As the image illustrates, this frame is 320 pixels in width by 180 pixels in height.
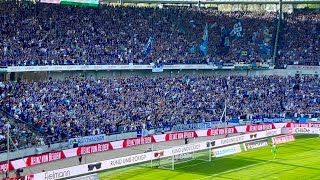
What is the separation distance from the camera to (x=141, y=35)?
7206 cm

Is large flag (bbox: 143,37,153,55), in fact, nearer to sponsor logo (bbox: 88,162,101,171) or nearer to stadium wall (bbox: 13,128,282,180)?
stadium wall (bbox: 13,128,282,180)

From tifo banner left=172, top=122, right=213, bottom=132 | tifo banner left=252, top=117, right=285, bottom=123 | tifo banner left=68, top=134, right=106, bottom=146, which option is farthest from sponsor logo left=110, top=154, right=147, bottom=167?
tifo banner left=252, top=117, right=285, bottom=123

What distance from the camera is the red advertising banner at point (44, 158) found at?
1600 inches

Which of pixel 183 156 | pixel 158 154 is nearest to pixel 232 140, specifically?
pixel 183 156

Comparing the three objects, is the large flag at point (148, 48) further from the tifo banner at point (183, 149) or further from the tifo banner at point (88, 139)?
the tifo banner at point (183, 149)

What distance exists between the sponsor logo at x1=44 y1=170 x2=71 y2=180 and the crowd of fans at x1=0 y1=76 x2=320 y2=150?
14562 millimetres

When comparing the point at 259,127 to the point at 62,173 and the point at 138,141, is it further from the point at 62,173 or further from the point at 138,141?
the point at 62,173

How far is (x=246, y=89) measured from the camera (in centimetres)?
7350

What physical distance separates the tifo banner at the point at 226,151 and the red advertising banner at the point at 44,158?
458 inches

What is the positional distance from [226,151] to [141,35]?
26.3 m

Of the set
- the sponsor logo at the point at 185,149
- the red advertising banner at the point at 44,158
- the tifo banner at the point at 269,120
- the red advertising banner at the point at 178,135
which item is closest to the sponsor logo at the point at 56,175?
the red advertising banner at the point at 44,158

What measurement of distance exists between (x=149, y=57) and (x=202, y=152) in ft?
66.2

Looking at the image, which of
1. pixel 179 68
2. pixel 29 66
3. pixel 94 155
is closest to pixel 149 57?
pixel 179 68

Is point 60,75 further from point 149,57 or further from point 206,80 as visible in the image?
point 206,80
